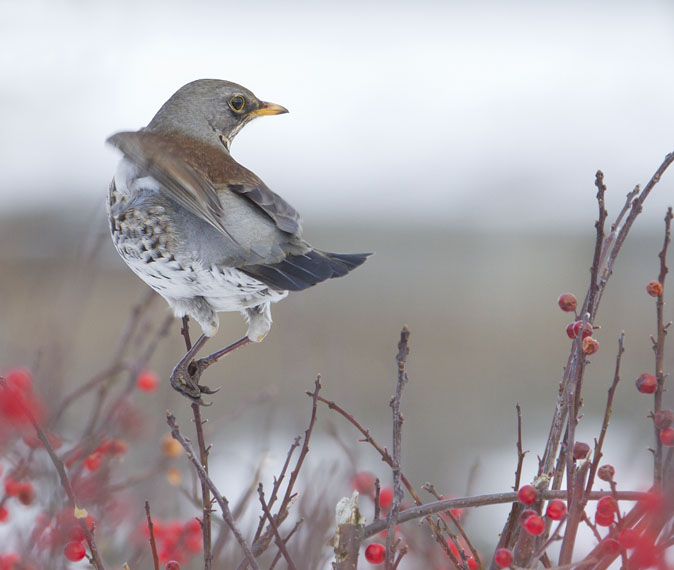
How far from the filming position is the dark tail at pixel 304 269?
1718mm

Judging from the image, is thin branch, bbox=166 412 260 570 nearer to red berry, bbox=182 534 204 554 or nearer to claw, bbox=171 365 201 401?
claw, bbox=171 365 201 401

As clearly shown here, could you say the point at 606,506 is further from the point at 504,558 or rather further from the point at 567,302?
the point at 567,302

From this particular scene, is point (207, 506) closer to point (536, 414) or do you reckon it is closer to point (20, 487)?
point (20, 487)

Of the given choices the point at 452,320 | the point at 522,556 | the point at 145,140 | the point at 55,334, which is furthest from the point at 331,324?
the point at 522,556

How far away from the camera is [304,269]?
177 cm

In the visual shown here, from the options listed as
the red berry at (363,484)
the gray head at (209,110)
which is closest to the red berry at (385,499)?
the red berry at (363,484)

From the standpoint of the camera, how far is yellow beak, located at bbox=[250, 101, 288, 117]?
86.0 inches

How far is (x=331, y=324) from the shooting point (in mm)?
8023

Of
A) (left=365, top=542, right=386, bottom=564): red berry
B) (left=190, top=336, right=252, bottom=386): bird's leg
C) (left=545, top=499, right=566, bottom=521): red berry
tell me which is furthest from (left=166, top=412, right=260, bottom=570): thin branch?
(left=190, top=336, right=252, bottom=386): bird's leg

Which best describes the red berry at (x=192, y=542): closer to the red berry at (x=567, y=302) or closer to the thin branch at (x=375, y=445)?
the thin branch at (x=375, y=445)

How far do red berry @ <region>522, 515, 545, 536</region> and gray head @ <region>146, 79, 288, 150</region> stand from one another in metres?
1.40

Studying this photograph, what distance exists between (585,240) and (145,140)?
34.6ft

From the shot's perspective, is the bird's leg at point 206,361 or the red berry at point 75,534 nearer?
the red berry at point 75,534

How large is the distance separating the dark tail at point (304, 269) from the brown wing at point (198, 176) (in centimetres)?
8
